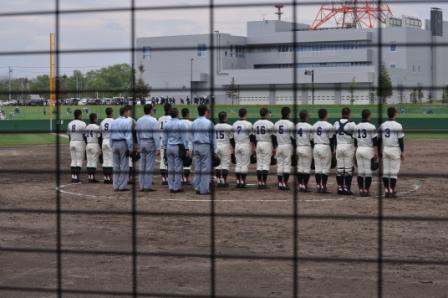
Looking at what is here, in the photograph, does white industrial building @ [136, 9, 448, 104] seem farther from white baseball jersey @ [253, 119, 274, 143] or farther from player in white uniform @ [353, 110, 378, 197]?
white baseball jersey @ [253, 119, 274, 143]

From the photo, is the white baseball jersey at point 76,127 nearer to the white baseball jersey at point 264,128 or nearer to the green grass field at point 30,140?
the white baseball jersey at point 264,128

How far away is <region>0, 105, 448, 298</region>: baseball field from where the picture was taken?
5.69 metres

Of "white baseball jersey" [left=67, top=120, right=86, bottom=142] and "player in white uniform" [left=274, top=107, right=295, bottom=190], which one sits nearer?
"player in white uniform" [left=274, top=107, right=295, bottom=190]

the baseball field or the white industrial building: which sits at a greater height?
the white industrial building

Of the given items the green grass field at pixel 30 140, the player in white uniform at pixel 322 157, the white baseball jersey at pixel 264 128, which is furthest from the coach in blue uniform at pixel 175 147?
the green grass field at pixel 30 140

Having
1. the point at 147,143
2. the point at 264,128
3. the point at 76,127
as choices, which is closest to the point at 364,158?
the point at 264,128

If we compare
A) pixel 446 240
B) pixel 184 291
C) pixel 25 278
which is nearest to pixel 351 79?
pixel 184 291

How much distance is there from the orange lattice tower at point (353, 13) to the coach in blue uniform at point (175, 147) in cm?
859

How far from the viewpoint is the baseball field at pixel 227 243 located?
569 cm

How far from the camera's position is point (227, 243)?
10.3 metres

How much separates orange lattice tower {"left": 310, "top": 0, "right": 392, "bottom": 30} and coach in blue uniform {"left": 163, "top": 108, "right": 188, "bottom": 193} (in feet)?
28.2

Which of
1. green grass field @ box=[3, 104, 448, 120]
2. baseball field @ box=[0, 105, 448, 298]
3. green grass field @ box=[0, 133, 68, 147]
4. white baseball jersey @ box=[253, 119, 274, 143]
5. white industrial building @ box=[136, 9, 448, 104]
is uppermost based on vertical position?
white industrial building @ box=[136, 9, 448, 104]

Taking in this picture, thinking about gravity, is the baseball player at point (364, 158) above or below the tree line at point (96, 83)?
below

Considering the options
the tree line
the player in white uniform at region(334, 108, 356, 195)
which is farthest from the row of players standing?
the tree line
